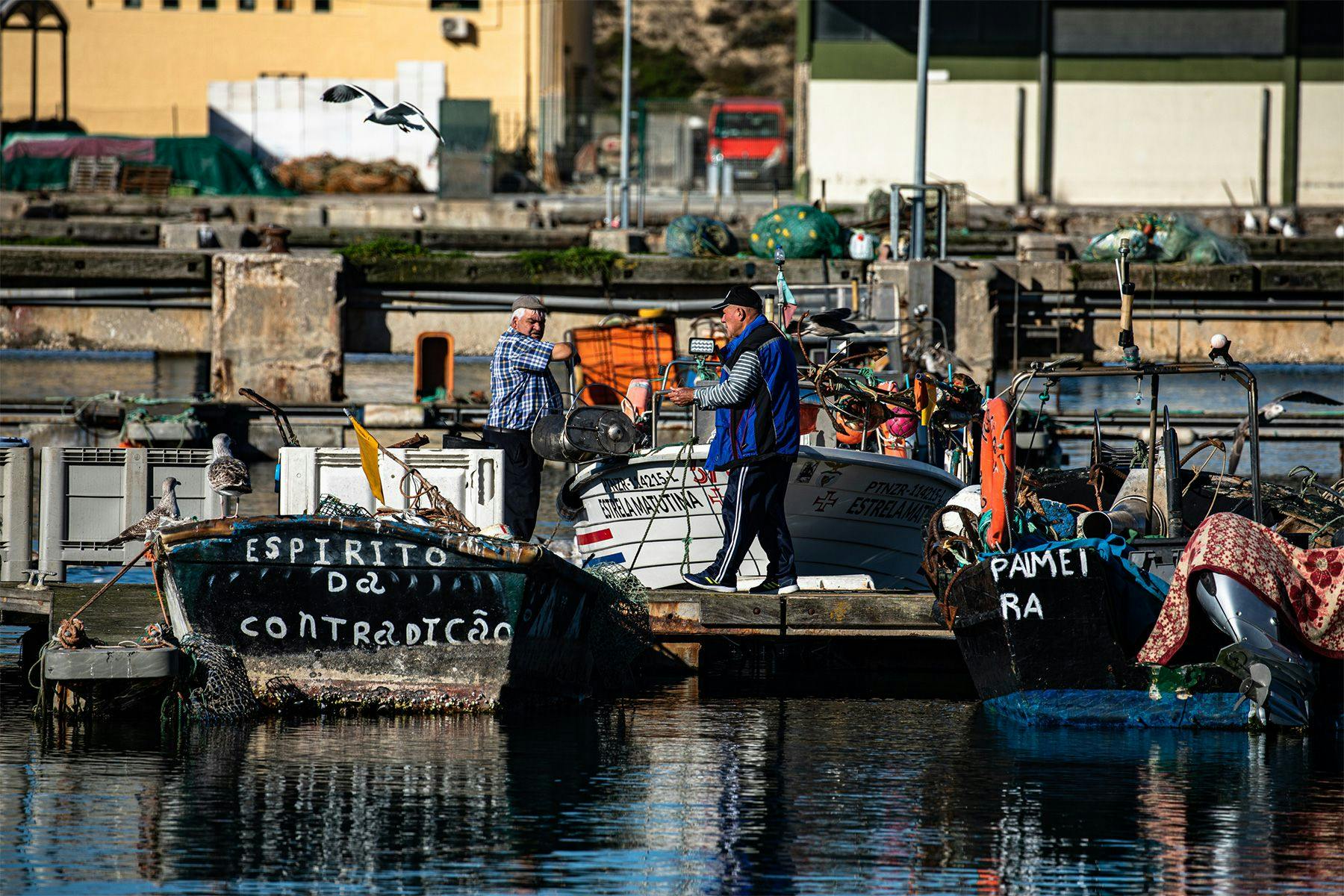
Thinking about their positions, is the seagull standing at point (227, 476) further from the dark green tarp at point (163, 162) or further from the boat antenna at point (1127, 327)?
the dark green tarp at point (163, 162)

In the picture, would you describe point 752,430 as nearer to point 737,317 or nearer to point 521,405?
point 737,317

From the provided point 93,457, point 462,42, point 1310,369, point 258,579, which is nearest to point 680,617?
point 258,579

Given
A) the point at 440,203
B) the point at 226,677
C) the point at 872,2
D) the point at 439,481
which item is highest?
the point at 872,2

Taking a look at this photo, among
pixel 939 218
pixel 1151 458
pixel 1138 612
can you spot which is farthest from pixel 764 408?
pixel 939 218

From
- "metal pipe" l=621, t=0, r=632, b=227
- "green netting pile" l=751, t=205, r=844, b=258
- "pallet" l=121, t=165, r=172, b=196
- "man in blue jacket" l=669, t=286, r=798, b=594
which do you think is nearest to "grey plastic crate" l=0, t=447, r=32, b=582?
"man in blue jacket" l=669, t=286, r=798, b=594

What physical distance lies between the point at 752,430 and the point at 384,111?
11.6ft

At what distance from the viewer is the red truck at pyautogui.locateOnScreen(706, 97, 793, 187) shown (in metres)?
41.9

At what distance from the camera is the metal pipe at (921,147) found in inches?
857

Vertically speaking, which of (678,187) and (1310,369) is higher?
(678,187)

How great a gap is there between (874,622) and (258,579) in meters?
3.25

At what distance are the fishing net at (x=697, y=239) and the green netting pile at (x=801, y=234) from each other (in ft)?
2.16

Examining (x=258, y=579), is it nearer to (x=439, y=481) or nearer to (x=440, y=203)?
(x=439, y=481)

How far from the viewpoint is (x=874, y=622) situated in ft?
33.4

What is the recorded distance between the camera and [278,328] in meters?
20.4
